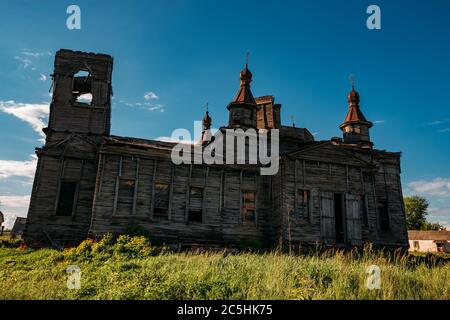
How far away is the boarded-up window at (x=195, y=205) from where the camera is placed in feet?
61.3

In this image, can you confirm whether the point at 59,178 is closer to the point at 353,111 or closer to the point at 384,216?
the point at 384,216

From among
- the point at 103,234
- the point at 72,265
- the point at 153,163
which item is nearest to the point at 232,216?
the point at 153,163

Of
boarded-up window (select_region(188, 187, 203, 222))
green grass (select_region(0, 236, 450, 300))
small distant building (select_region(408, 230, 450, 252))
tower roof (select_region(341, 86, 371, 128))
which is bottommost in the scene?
green grass (select_region(0, 236, 450, 300))

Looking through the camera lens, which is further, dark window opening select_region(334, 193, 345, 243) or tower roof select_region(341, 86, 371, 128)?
tower roof select_region(341, 86, 371, 128)

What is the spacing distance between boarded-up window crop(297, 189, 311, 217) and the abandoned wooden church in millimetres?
56

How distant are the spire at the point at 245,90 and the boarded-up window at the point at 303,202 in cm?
816

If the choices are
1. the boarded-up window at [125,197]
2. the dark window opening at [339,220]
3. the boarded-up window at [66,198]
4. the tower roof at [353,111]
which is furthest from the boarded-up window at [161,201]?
the tower roof at [353,111]

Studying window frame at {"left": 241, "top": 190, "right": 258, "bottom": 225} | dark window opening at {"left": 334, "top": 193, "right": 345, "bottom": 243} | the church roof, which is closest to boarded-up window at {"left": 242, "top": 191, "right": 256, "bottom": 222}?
window frame at {"left": 241, "top": 190, "right": 258, "bottom": 225}

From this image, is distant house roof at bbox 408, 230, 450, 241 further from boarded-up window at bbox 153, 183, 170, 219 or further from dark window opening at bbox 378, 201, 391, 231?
boarded-up window at bbox 153, 183, 170, 219

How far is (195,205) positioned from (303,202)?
20.1ft

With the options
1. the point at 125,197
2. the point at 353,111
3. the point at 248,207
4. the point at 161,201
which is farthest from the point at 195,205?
the point at 353,111

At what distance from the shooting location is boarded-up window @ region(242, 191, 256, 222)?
63.6 ft

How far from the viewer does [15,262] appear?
1318cm
